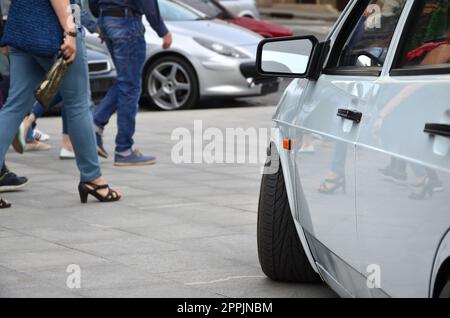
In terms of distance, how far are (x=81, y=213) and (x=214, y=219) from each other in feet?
2.85

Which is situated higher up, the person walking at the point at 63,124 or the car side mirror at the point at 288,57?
the car side mirror at the point at 288,57

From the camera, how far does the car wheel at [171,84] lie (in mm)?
13656

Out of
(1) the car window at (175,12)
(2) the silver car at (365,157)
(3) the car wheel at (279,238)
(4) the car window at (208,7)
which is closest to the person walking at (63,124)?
(3) the car wheel at (279,238)

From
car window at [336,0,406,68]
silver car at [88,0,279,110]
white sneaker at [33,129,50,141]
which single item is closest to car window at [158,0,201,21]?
silver car at [88,0,279,110]

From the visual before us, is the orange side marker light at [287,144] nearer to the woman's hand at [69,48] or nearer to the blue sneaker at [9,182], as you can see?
the woman's hand at [69,48]

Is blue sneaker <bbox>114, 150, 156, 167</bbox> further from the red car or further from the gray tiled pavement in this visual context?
the red car

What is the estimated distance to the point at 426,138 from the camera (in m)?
3.34

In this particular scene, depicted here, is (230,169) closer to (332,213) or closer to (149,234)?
(149,234)

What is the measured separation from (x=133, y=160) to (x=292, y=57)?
4.62m

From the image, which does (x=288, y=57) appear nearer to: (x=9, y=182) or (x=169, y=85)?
(x=9, y=182)

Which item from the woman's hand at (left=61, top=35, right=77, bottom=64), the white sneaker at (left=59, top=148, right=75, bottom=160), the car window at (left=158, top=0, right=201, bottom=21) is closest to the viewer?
the woman's hand at (left=61, top=35, right=77, bottom=64)

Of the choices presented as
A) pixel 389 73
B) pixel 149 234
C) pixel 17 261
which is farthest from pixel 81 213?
pixel 389 73

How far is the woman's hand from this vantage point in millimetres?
6852

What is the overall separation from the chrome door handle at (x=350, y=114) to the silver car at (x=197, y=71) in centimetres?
930
